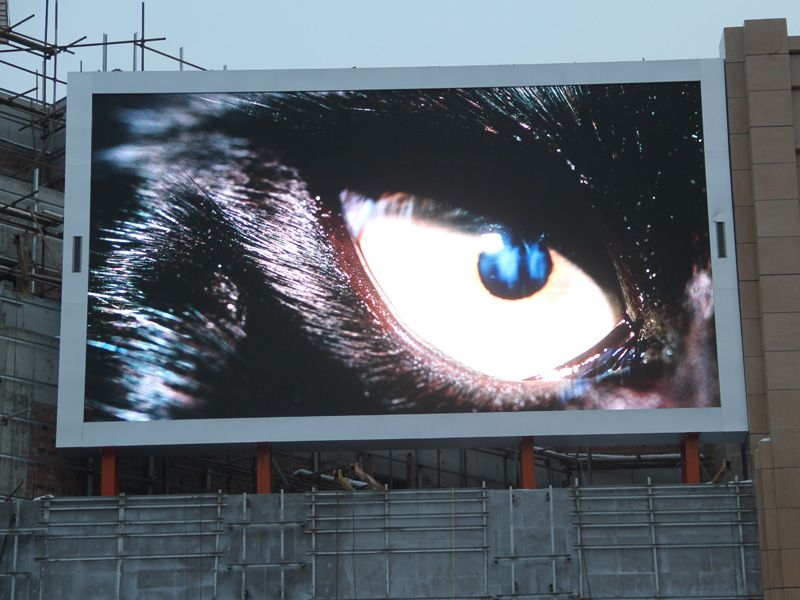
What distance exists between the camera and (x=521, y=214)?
3694 cm

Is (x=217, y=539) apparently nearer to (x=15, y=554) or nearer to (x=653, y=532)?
(x=15, y=554)

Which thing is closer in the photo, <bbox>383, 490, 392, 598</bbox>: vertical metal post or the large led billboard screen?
<bbox>383, 490, 392, 598</bbox>: vertical metal post

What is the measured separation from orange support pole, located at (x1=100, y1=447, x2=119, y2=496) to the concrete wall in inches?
33.3

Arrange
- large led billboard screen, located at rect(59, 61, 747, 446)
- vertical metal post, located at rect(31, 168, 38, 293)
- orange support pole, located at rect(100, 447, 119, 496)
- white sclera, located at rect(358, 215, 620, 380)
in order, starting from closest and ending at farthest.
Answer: orange support pole, located at rect(100, 447, 119, 496)
large led billboard screen, located at rect(59, 61, 747, 446)
white sclera, located at rect(358, 215, 620, 380)
vertical metal post, located at rect(31, 168, 38, 293)

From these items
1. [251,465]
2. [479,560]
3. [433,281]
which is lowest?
[479,560]

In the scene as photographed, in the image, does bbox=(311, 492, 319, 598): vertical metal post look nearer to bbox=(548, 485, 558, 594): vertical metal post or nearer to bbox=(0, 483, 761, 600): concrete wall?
bbox=(0, 483, 761, 600): concrete wall

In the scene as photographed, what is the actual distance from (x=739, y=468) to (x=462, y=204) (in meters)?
9.62

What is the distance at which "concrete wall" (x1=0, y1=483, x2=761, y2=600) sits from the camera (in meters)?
33.8

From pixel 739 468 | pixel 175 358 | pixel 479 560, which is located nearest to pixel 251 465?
pixel 175 358

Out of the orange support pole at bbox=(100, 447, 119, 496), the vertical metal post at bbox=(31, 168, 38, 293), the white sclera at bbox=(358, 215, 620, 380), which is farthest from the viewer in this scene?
the vertical metal post at bbox=(31, 168, 38, 293)

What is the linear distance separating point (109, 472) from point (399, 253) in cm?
845

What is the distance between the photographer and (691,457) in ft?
117

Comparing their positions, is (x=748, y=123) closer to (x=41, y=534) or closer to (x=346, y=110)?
(x=346, y=110)

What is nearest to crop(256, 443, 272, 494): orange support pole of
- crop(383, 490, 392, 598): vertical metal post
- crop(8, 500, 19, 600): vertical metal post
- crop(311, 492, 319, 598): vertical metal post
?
crop(311, 492, 319, 598): vertical metal post
